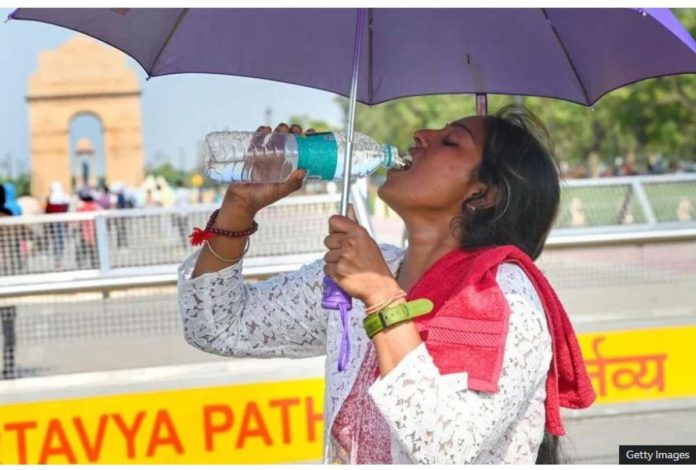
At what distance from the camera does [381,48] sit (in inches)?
124

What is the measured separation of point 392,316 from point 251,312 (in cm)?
78

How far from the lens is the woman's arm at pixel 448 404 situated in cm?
203

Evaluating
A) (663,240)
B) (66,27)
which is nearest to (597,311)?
(663,240)

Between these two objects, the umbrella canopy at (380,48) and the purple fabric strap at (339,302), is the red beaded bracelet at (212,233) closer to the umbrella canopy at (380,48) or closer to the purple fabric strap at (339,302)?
the purple fabric strap at (339,302)

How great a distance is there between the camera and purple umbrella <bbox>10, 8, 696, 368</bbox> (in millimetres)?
2963

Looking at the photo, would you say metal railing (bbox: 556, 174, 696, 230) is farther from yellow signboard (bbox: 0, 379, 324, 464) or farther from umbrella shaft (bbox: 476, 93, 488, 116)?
umbrella shaft (bbox: 476, 93, 488, 116)

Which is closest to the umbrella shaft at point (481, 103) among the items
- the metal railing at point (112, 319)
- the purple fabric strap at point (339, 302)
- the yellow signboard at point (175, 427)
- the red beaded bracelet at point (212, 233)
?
the red beaded bracelet at point (212, 233)

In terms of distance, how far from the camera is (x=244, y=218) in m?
2.61

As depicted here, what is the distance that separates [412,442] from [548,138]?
1.00 m

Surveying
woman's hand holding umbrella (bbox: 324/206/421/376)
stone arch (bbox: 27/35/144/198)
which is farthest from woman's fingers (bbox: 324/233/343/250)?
stone arch (bbox: 27/35/144/198)

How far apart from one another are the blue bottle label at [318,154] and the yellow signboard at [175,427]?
2.97m

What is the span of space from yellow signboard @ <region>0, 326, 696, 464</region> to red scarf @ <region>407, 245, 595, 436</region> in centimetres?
304

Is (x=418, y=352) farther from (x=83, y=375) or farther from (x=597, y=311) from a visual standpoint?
(x=597, y=311)

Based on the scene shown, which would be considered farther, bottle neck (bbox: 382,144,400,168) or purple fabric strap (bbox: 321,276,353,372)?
A: bottle neck (bbox: 382,144,400,168)
